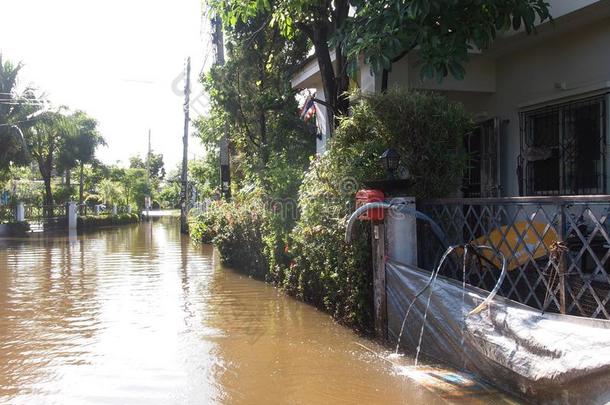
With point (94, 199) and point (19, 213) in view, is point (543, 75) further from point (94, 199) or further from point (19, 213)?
point (94, 199)

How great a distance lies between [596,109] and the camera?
7184mm

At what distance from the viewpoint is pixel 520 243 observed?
4.93 meters

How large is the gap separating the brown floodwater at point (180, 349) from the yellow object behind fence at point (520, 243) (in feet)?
4.59

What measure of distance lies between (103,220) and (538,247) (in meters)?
34.1

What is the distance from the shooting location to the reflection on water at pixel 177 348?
472cm

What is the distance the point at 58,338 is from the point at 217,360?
90.3 inches

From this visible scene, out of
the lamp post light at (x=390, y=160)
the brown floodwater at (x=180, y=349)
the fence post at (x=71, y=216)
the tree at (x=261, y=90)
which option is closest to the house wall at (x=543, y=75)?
the lamp post light at (x=390, y=160)

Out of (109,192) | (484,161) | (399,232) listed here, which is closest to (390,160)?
(399,232)

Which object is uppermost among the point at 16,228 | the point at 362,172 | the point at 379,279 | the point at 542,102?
the point at 542,102

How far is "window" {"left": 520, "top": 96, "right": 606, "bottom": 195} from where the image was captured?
23.4 ft

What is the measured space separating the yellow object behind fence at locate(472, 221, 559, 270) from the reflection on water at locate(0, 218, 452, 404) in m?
1.56

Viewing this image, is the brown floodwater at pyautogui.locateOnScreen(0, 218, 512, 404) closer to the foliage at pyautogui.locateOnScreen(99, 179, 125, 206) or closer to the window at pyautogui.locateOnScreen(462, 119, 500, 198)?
the window at pyautogui.locateOnScreen(462, 119, 500, 198)

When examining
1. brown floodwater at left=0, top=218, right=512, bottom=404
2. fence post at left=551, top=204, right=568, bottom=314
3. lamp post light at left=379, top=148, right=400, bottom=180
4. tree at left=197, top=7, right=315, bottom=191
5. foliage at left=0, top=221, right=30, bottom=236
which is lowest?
brown floodwater at left=0, top=218, right=512, bottom=404

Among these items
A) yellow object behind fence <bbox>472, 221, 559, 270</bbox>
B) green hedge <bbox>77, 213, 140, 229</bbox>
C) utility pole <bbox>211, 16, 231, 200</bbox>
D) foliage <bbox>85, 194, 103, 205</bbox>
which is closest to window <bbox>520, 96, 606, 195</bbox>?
yellow object behind fence <bbox>472, 221, 559, 270</bbox>
